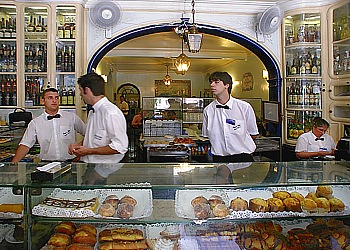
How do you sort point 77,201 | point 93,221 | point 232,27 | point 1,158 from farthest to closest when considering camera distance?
point 232,27 < point 1,158 < point 77,201 < point 93,221

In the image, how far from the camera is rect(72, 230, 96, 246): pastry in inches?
71.9

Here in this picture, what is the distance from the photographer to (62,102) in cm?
524

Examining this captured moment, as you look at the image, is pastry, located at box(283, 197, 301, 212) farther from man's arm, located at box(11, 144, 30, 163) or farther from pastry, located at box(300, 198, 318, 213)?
man's arm, located at box(11, 144, 30, 163)

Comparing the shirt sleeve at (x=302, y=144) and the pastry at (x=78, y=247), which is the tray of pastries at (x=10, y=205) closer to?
the pastry at (x=78, y=247)

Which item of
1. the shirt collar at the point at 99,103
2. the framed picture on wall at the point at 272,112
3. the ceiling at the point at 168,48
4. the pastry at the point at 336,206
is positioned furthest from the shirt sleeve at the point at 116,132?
the ceiling at the point at 168,48

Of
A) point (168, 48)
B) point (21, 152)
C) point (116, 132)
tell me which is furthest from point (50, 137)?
point (168, 48)

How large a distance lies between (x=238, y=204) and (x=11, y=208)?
115 centimetres

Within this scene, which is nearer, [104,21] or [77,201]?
[77,201]

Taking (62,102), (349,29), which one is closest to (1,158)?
(62,102)

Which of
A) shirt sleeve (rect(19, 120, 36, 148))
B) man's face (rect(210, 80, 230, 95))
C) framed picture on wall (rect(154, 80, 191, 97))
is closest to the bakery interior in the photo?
shirt sleeve (rect(19, 120, 36, 148))

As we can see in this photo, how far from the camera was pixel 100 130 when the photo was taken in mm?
2838

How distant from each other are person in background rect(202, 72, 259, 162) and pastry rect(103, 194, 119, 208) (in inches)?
62.9

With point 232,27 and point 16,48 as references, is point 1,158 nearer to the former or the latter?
point 16,48

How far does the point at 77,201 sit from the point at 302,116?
4.33m
